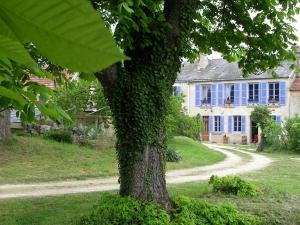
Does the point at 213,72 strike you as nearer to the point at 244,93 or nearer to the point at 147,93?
the point at 244,93

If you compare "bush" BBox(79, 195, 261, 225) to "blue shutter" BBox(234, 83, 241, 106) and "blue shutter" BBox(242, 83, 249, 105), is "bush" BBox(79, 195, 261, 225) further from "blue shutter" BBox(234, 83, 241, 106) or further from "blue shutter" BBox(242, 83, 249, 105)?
"blue shutter" BBox(234, 83, 241, 106)

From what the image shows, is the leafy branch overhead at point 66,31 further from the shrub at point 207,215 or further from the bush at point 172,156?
the bush at point 172,156

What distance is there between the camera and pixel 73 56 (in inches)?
9.7

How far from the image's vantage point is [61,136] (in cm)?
1928

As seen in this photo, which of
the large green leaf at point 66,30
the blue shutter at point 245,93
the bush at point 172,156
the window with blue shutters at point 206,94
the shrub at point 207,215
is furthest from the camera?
the window with blue shutters at point 206,94

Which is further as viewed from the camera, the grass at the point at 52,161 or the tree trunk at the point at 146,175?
the grass at the point at 52,161

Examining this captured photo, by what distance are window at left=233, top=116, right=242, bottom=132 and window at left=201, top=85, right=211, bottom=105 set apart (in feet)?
8.54

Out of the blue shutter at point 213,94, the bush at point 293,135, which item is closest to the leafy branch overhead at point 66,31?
the bush at point 293,135

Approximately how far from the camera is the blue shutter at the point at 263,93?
35.3 metres

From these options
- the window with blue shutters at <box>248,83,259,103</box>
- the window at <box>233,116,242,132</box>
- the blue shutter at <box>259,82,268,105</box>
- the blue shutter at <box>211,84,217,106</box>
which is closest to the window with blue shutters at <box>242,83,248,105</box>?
the window with blue shutters at <box>248,83,259,103</box>

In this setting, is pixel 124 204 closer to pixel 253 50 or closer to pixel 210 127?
pixel 253 50

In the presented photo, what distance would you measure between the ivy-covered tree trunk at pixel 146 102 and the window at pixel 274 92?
95.1 feet

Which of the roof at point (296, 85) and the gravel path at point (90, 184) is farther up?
the roof at point (296, 85)

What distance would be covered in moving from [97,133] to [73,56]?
2029 cm
